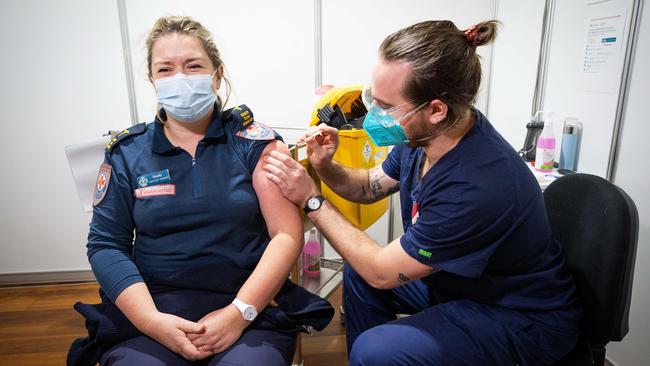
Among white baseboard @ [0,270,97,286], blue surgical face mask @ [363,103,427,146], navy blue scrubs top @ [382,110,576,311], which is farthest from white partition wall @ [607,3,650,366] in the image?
white baseboard @ [0,270,97,286]

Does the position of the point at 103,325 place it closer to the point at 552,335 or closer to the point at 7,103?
the point at 552,335

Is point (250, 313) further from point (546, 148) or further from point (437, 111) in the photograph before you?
point (546, 148)

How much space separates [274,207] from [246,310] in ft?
0.99

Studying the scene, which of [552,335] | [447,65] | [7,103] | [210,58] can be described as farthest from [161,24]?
[7,103]

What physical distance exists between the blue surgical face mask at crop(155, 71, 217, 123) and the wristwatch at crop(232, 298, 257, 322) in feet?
1.85

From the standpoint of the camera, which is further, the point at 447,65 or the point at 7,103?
the point at 7,103

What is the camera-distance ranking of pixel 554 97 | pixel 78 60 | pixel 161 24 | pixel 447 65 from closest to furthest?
pixel 447 65, pixel 161 24, pixel 554 97, pixel 78 60

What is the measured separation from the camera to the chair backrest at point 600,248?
3.37 feet

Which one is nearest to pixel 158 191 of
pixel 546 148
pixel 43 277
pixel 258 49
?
pixel 258 49

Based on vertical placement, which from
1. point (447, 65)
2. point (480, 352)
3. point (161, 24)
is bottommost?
point (480, 352)

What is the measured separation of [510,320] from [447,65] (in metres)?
0.66

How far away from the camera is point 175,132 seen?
1310 millimetres

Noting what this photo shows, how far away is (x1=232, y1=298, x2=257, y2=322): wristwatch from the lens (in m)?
1.13

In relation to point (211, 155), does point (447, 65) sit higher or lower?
higher
